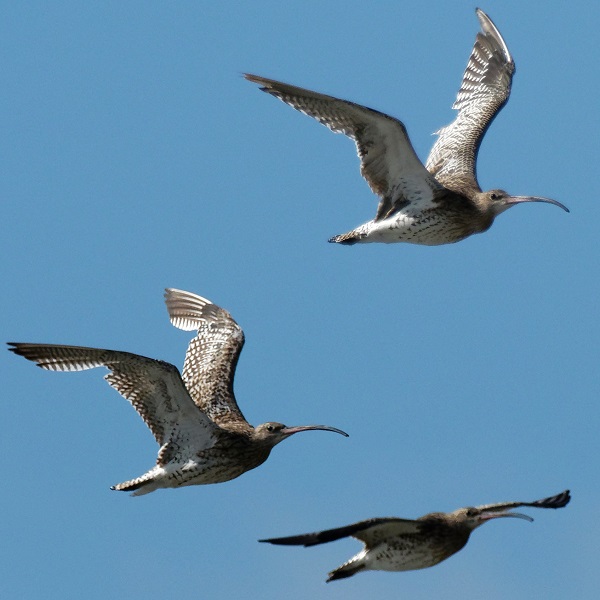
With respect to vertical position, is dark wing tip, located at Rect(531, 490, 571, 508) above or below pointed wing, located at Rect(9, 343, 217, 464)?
below

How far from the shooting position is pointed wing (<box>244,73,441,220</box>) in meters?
16.9

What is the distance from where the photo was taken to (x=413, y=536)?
14922mm

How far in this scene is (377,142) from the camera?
17.6m

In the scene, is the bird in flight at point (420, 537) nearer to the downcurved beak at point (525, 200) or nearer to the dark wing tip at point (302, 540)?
the dark wing tip at point (302, 540)

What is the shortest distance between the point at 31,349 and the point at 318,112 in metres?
3.91

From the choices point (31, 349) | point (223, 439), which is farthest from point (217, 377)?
point (31, 349)

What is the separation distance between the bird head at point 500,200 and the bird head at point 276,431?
325 centimetres

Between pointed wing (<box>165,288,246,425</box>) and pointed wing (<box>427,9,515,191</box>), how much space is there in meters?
3.02

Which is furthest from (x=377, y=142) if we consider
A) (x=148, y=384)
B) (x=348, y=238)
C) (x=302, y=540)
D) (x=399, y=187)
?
(x=302, y=540)

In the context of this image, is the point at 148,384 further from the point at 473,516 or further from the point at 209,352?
the point at 473,516

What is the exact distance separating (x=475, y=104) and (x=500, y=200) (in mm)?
3433

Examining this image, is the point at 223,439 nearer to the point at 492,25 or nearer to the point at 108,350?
the point at 108,350

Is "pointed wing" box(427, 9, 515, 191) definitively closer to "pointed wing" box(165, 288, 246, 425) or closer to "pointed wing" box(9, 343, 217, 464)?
"pointed wing" box(165, 288, 246, 425)

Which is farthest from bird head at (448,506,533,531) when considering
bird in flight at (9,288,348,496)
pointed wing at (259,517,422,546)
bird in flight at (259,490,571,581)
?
bird in flight at (9,288,348,496)
